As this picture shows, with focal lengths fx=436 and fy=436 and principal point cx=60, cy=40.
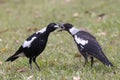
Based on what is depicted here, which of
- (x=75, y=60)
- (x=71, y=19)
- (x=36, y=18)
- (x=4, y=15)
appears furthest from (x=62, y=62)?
(x=4, y=15)

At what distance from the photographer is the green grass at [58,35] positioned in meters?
7.01

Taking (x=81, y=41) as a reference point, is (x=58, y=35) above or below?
below

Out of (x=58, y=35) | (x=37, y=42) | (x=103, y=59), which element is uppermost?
(x=37, y=42)

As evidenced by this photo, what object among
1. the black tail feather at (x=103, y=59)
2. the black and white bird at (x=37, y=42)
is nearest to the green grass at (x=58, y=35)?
the black tail feather at (x=103, y=59)

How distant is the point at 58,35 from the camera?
432 inches

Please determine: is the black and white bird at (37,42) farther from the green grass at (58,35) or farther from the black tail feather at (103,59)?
the black tail feather at (103,59)

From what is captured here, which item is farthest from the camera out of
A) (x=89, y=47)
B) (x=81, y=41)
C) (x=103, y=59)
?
(x=81, y=41)

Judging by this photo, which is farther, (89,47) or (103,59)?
(89,47)

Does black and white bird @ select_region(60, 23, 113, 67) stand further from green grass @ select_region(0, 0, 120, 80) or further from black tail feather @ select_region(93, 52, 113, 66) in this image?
green grass @ select_region(0, 0, 120, 80)

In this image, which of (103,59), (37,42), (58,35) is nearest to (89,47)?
(103,59)

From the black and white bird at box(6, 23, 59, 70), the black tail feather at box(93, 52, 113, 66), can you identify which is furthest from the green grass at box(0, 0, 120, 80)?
the black and white bird at box(6, 23, 59, 70)

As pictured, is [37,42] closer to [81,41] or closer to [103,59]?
[81,41]

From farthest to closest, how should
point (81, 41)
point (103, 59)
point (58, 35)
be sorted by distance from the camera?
point (58, 35) < point (81, 41) < point (103, 59)

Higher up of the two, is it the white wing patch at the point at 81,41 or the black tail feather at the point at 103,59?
the white wing patch at the point at 81,41
